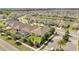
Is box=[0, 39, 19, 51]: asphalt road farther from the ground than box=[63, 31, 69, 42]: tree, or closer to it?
closer to it

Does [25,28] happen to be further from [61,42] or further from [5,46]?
[61,42]

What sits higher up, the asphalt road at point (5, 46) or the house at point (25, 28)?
the house at point (25, 28)

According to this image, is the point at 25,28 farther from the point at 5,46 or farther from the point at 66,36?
the point at 66,36

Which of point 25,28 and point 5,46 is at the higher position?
point 25,28

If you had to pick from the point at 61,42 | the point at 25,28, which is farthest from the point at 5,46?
the point at 61,42

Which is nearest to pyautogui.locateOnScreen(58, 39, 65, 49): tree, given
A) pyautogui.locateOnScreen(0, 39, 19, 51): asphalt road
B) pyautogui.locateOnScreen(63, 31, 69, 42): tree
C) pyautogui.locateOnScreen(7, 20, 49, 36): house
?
pyautogui.locateOnScreen(63, 31, 69, 42): tree

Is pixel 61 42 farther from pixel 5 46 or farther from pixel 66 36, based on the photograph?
pixel 5 46

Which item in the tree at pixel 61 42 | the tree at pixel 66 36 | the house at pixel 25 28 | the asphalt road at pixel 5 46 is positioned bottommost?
the asphalt road at pixel 5 46

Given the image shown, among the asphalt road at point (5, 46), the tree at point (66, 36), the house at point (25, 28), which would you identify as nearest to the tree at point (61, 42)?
the tree at point (66, 36)

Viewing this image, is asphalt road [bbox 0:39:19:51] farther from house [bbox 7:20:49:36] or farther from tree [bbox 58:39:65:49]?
tree [bbox 58:39:65:49]

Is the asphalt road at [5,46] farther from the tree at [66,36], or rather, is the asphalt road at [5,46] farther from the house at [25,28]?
the tree at [66,36]

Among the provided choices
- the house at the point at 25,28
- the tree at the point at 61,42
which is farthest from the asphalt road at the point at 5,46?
the tree at the point at 61,42

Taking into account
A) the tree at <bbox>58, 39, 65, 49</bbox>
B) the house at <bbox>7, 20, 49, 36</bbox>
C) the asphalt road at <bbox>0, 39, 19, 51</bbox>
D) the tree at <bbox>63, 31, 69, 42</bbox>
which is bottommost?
the asphalt road at <bbox>0, 39, 19, 51</bbox>

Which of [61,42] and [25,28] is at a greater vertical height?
[25,28]
